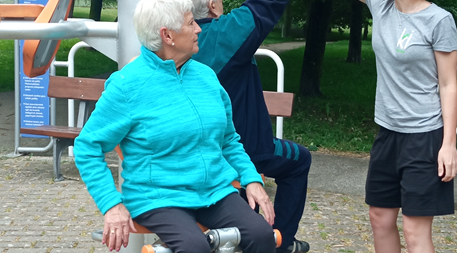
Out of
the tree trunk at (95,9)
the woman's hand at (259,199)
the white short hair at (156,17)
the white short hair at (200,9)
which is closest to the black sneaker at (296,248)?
the woman's hand at (259,199)

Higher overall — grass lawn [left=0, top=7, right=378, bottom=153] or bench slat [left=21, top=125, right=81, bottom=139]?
bench slat [left=21, top=125, right=81, bottom=139]

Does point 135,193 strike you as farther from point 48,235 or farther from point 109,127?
point 48,235

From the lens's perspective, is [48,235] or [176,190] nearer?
[176,190]

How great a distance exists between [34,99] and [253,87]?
4788mm

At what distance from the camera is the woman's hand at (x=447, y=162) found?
9.48ft

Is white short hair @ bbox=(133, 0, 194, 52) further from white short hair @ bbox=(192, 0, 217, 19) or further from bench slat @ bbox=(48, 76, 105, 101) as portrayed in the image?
bench slat @ bbox=(48, 76, 105, 101)

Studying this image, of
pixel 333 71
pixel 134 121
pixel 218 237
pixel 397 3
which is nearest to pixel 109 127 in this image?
pixel 134 121

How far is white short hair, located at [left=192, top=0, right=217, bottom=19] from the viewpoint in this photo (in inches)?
117

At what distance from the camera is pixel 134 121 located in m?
2.47

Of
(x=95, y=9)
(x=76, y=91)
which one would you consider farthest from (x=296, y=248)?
(x=95, y=9)

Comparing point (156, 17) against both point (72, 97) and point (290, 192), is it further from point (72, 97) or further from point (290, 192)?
point (72, 97)

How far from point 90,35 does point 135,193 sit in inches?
26.5

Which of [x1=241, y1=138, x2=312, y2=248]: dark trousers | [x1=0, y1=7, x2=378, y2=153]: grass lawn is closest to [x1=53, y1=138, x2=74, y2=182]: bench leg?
[x1=241, y1=138, x2=312, y2=248]: dark trousers

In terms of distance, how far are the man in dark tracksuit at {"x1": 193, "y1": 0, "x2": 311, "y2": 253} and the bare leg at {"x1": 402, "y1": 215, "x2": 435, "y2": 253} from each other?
699 millimetres
